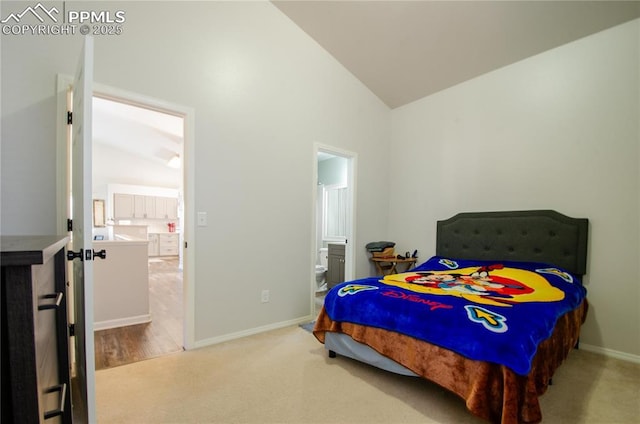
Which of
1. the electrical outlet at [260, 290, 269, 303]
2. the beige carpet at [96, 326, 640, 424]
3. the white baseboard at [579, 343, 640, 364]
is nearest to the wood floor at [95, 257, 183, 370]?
the beige carpet at [96, 326, 640, 424]

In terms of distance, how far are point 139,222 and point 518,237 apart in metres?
10.0

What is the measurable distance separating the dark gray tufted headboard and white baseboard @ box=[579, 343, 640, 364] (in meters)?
0.67

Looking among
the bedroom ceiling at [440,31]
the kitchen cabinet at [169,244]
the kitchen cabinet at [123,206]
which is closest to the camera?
the bedroom ceiling at [440,31]

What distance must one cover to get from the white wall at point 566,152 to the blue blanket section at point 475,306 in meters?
0.48

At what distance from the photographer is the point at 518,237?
3.05 m

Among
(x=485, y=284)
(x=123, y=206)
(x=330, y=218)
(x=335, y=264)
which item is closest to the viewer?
(x=485, y=284)

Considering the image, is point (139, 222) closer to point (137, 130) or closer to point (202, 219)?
point (137, 130)

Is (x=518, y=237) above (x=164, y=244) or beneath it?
above

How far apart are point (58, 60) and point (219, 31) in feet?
4.24

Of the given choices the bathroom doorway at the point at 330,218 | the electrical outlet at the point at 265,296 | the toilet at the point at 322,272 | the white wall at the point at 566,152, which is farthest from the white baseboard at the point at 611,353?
the toilet at the point at 322,272

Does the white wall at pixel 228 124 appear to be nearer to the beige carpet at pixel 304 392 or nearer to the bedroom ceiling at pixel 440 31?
the bedroom ceiling at pixel 440 31

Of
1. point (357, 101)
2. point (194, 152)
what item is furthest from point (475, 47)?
point (194, 152)

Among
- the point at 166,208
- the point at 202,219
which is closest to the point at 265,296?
the point at 202,219

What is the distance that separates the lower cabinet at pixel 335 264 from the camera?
448 centimetres
